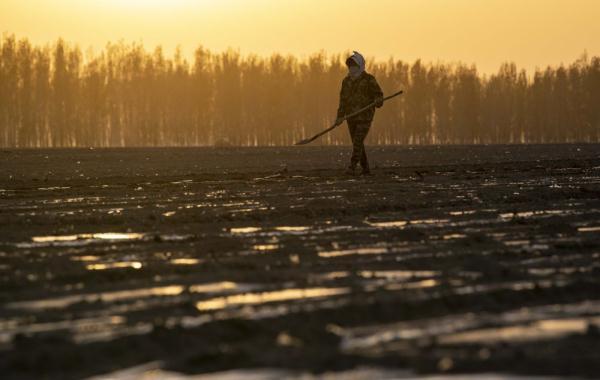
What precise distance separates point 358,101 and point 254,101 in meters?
66.7

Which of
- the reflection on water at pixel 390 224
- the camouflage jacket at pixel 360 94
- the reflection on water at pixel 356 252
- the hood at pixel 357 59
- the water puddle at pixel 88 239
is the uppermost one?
the hood at pixel 357 59

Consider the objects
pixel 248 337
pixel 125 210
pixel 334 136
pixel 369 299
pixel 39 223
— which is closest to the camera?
pixel 248 337

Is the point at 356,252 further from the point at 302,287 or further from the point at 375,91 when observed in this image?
the point at 375,91

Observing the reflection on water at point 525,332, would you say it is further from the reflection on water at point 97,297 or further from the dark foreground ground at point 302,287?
the reflection on water at point 97,297

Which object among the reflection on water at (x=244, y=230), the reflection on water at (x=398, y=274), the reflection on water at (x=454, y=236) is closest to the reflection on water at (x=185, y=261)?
the reflection on water at (x=398, y=274)

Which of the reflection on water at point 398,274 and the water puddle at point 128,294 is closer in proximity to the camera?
the water puddle at point 128,294

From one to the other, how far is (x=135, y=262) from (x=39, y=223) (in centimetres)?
319

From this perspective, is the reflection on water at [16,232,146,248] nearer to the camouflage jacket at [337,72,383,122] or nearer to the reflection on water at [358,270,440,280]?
the reflection on water at [358,270,440,280]

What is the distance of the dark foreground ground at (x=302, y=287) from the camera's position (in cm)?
411

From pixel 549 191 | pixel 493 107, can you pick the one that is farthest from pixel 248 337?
pixel 493 107

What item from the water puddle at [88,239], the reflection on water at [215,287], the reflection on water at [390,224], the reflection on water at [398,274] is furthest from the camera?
the reflection on water at [390,224]

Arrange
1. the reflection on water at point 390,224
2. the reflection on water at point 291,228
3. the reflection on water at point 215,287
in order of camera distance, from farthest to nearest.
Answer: the reflection on water at point 390,224, the reflection on water at point 291,228, the reflection on water at point 215,287

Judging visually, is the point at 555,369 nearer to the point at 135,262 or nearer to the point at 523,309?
the point at 523,309

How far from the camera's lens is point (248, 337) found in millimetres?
4434
